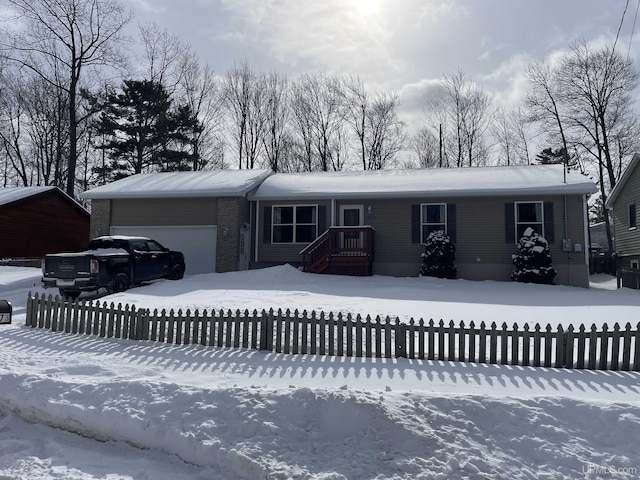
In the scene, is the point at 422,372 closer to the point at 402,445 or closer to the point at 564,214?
Answer: the point at 402,445

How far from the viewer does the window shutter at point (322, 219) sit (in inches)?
731

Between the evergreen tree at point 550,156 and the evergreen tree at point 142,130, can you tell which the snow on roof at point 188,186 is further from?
the evergreen tree at point 550,156

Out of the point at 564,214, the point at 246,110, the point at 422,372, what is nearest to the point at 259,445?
the point at 422,372

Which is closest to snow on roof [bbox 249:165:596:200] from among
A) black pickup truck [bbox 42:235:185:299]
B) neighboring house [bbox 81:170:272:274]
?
neighboring house [bbox 81:170:272:274]

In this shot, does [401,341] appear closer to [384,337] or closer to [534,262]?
[384,337]

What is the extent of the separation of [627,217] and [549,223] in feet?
33.7

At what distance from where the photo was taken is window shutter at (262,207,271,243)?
19094mm

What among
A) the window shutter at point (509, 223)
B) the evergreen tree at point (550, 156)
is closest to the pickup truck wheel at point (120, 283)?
the window shutter at point (509, 223)

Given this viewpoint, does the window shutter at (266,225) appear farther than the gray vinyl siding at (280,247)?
Yes

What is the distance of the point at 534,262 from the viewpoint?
15.7 metres

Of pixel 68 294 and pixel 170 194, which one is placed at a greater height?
pixel 170 194

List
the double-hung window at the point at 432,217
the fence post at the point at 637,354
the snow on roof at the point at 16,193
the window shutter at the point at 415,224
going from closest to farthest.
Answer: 1. the fence post at the point at 637,354
2. the double-hung window at the point at 432,217
3. the window shutter at the point at 415,224
4. the snow on roof at the point at 16,193

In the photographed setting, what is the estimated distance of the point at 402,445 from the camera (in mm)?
4086

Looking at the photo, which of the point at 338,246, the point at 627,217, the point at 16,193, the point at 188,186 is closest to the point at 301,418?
the point at 338,246
